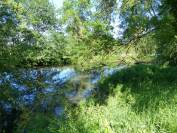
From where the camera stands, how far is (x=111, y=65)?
22000 mm

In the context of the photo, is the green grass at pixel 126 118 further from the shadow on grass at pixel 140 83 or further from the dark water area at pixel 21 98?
the dark water area at pixel 21 98

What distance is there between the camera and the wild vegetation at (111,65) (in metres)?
8.30

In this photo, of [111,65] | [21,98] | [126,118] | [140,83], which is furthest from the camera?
[111,65]

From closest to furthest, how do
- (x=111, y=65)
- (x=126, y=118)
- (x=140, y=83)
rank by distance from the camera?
(x=126, y=118) < (x=140, y=83) < (x=111, y=65)

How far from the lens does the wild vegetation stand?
830 cm

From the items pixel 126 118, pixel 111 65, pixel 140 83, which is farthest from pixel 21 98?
pixel 111 65

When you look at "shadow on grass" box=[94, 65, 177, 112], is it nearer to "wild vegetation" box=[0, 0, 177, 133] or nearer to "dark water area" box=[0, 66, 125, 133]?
"wild vegetation" box=[0, 0, 177, 133]

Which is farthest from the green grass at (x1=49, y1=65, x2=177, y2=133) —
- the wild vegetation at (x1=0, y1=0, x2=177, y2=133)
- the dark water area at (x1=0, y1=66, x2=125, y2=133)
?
the dark water area at (x1=0, y1=66, x2=125, y2=133)

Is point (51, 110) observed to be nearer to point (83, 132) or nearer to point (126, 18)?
point (83, 132)

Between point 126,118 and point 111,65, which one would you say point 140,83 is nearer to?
point 111,65

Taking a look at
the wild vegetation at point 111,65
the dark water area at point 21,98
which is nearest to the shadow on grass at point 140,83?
the wild vegetation at point 111,65

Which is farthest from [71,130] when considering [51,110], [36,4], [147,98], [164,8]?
[36,4]

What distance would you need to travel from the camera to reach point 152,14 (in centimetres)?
1814

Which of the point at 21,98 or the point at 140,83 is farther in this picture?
the point at 140,83
